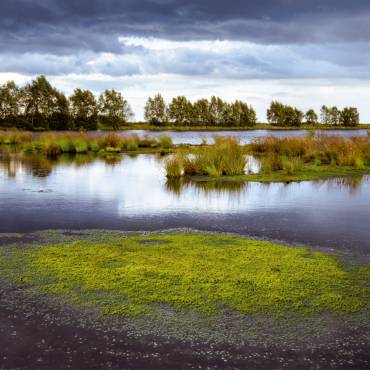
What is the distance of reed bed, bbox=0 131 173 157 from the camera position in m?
33.7

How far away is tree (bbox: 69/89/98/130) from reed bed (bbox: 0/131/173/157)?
45197 millimetres

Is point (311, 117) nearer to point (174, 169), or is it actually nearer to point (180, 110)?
point (180, 110)

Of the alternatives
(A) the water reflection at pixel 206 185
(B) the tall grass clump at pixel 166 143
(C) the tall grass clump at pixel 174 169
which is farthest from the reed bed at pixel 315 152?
(B) the tall grass clump at pixel 166 143

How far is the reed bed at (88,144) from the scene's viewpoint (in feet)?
110

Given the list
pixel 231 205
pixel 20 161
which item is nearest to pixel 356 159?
pixel 231 205

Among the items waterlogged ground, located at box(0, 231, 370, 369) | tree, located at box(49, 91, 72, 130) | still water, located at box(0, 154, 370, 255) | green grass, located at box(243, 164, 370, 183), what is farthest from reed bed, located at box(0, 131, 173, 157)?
tree, located at box(49, 91, 72, 130)

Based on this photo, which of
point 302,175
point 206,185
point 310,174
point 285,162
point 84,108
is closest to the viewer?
point 206,185

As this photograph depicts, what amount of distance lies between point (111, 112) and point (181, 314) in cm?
9415

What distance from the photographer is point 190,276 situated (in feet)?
22.3

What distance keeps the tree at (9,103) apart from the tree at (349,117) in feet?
261

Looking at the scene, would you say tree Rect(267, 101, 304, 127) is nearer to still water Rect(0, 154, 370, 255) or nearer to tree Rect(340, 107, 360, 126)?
tree Rect(340, 107, 360, 126)

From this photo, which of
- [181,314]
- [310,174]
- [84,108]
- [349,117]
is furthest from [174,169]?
[349,117]

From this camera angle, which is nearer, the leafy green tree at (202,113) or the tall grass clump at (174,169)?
the tall grass clump at (174,169)

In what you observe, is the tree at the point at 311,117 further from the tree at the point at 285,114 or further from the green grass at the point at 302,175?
the green grass at the point at 302,175
